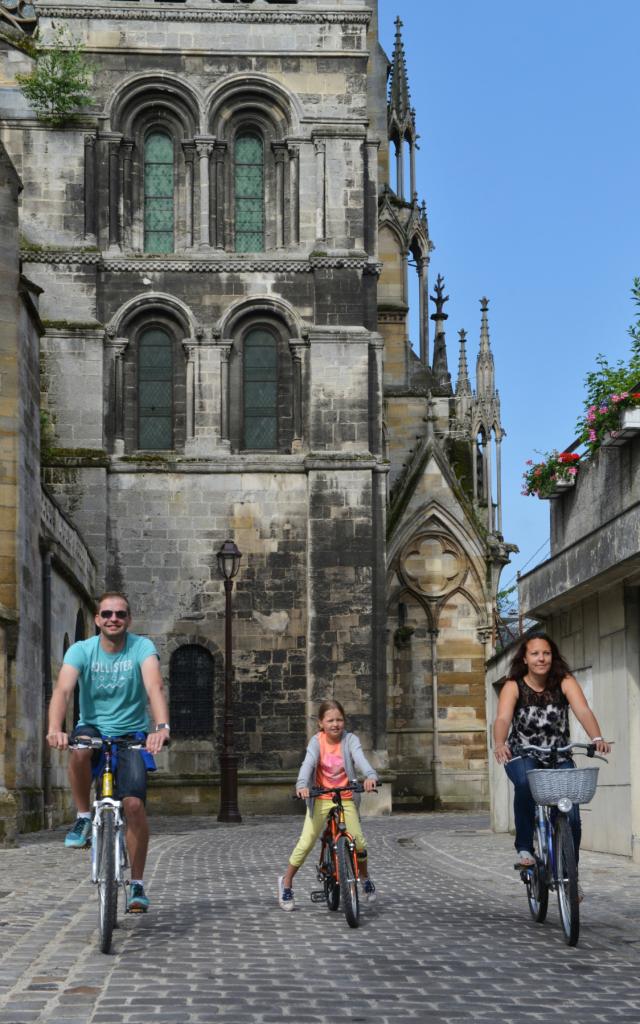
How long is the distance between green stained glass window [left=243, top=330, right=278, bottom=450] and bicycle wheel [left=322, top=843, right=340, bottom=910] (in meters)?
22.2

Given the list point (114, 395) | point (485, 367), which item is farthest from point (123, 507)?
point (485, 367)

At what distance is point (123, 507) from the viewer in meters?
31.8

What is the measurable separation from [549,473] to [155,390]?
15.7 metres

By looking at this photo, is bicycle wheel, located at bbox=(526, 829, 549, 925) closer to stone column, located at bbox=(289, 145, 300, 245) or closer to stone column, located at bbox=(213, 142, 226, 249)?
stone column, located at bbox=(289, 145, 300, 245)

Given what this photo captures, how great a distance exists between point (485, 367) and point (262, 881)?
83.0 feet

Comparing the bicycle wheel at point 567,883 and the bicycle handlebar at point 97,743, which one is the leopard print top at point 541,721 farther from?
the bicycle handlebar at point 97,743

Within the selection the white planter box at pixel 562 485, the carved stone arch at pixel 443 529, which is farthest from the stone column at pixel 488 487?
the white planter box at pixel 562 485

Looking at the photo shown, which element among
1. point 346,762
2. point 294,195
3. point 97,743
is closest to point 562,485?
point 346,762

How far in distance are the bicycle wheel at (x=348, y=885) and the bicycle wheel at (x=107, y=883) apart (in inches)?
66.9

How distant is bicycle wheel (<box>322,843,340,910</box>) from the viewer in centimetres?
1040

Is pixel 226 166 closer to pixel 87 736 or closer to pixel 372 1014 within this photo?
pixel 87 736

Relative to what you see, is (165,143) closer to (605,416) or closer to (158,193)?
(158,193)

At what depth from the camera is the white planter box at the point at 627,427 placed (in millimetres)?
14766

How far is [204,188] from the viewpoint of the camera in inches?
1291
